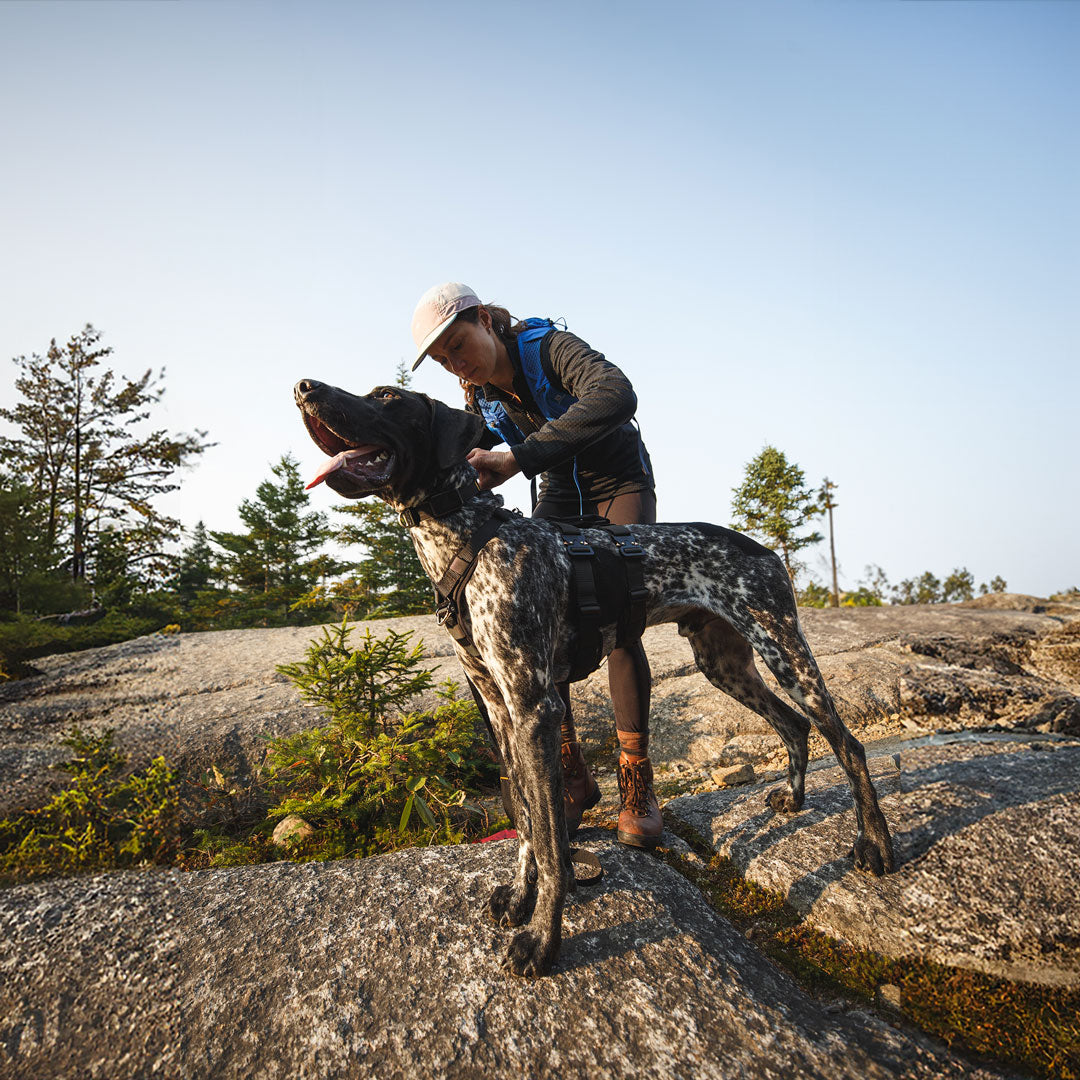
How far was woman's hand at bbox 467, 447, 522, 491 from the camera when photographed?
293cm

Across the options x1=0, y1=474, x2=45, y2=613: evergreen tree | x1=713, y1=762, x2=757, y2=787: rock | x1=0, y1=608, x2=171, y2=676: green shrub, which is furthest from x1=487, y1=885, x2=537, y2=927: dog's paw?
x1=0, y1=474, x2=45, y2=613: evergreen tree

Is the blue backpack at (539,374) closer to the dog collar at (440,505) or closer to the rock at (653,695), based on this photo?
the dog collar at (440,505)

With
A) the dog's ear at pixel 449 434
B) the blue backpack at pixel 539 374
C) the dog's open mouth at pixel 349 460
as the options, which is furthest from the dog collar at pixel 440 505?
the blue backpack at pixel 539 374

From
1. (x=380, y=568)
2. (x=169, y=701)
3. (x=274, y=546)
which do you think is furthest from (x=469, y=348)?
(x=274, y=546)

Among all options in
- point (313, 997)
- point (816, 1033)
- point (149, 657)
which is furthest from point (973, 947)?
point (149, 657)

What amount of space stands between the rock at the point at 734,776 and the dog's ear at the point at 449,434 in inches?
137

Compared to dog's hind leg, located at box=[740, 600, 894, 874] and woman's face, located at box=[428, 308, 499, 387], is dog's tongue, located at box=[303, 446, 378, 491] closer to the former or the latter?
woman's face, located at box=[428, 308, 499, 387]

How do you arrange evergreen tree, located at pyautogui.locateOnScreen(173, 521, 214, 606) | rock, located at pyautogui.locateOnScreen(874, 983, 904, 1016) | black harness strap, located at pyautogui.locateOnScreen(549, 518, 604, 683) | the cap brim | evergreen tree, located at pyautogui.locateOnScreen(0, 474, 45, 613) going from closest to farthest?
rock, located at pyautogui.locateOnScreen(874, 983, 904, 1016)
black harness strap, located at pyautogui.locateOnScreen(549, 518, 604, 683)
the cap brim
evergreen tree, located at pyautogui.locateOnScreen(0, 474, 45, 613)
evergreen tree, located at pyautogui.locateOnScreen(173, 521, 214, 606)

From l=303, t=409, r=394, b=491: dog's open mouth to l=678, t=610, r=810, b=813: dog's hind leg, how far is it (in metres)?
2.04

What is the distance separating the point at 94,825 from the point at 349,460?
3150mm

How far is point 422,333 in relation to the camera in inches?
126

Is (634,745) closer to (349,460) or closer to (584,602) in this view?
(584,602)

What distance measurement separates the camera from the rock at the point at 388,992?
1906 mm

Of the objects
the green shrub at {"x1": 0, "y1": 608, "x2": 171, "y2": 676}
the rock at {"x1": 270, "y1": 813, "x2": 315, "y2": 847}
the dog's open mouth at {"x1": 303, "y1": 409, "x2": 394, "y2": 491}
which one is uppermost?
the dog's open mouth at {"x1": 303, "y1": 409, "x2": 394, "y2": 491}
